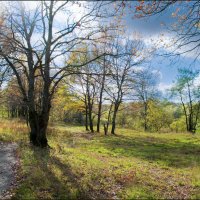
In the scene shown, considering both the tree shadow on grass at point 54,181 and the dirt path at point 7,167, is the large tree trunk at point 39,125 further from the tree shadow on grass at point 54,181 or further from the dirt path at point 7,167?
the tree shadow on grass at point 54,181

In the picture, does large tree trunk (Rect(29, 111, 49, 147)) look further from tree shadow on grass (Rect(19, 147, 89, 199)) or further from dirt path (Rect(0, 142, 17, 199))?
tree shadow on grass (Rect(19, 147, 89, 199))

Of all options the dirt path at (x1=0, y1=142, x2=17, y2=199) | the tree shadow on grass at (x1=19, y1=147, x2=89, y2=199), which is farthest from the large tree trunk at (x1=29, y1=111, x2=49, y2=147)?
the tree shadow on grass at (x1=19, y1=147, x2=89, y2=199)

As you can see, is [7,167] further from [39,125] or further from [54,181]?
[39,125]

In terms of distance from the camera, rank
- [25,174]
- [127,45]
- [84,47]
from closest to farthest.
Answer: [25,174] < [84,47] < [127,45]

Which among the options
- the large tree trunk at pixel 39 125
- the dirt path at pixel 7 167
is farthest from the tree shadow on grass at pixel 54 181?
the large tree trunk at pixel 39 125

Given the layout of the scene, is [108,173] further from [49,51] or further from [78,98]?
[78,98]

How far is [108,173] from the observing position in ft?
31.1

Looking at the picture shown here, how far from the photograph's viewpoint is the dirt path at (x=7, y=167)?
306 inches

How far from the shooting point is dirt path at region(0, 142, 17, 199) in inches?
306

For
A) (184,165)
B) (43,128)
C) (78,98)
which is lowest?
(184,165)

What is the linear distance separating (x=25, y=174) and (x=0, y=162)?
2751 millimetres

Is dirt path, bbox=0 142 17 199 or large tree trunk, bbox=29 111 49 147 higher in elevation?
large tree trunk, bbox=29 111 49 147

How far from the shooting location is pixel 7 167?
991cm

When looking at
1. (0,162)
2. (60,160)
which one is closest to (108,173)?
(60,160)
